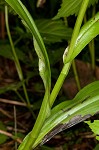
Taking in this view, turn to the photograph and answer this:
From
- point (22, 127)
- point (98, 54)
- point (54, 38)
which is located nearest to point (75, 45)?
point (54, 38)

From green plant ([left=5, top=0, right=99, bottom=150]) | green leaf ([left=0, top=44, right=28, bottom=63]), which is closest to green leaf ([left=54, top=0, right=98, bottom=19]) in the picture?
green plant ([left=5, top=0, right=99, bottom=150])

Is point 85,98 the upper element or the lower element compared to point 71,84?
upper

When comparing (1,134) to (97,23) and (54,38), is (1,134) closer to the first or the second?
(54,38)

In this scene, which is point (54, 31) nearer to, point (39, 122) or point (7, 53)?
point (7, 53)

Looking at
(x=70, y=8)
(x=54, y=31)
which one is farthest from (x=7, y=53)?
(x=70, y=8)

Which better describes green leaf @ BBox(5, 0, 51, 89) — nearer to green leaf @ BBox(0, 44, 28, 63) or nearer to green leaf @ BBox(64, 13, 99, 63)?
green leaf @ BBox(64, 13, 99, 63)

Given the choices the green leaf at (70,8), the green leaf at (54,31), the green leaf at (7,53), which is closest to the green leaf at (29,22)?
the green leaf at (70,8)

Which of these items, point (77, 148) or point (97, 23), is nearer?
point (97, 23)

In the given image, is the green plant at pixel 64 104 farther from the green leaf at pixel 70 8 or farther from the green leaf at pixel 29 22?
the green leaf at pixel 70 8
